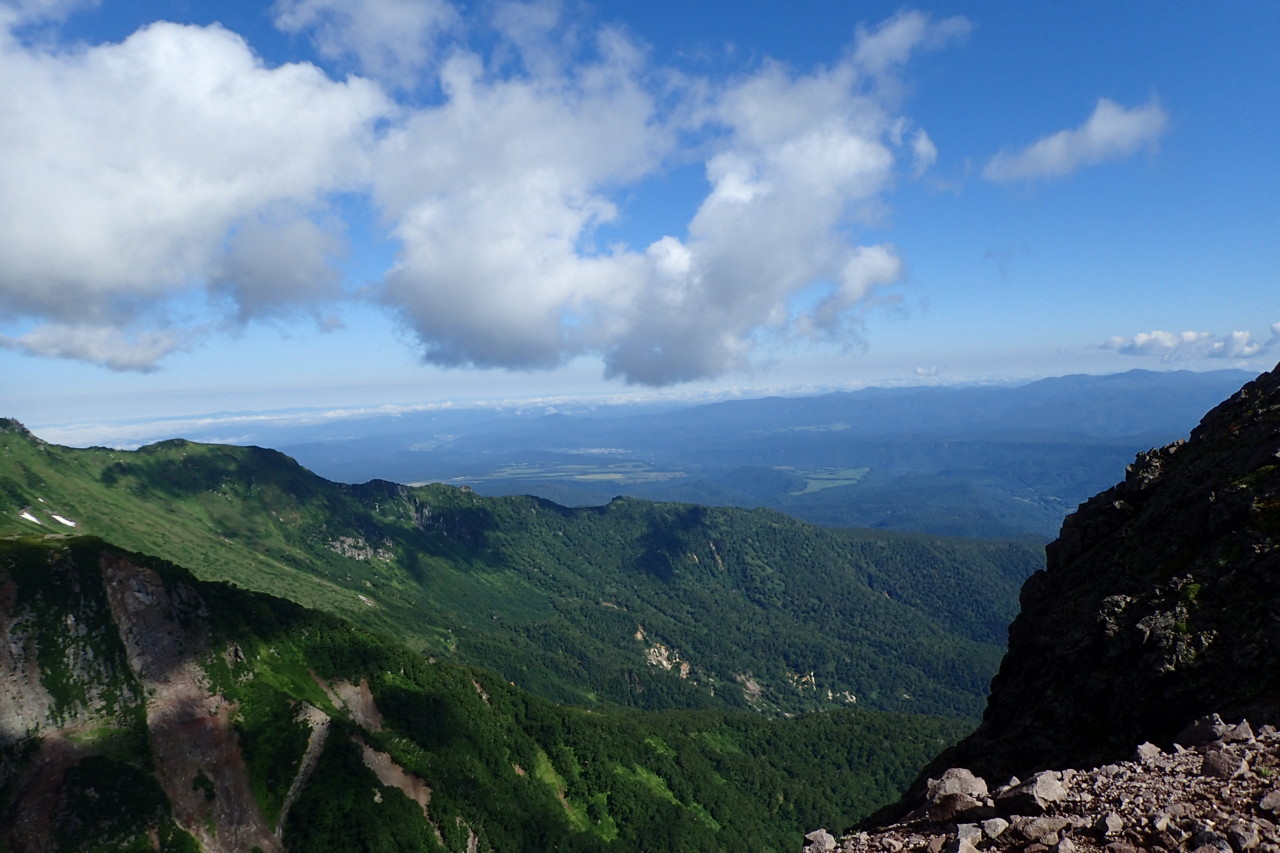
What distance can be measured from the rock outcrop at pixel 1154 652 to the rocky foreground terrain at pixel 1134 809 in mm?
103

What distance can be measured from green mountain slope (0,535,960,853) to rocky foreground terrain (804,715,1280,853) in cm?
12893

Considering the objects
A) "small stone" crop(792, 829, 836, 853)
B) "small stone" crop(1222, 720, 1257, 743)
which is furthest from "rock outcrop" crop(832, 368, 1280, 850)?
"small stone" crop(792, 829, 836, 853)

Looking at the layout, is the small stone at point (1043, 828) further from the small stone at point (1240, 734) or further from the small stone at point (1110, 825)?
the small stone at point (1240, 734)

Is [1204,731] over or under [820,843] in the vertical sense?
over

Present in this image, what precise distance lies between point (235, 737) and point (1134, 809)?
493 ft

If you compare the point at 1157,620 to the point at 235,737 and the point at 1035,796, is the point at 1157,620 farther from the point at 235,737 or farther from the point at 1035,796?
the point at 235,737

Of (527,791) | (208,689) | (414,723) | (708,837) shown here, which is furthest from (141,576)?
(708,837)

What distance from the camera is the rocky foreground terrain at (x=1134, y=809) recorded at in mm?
21812

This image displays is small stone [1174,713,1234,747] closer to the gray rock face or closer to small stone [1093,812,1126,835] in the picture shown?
small stone [1093,812,1126,835]

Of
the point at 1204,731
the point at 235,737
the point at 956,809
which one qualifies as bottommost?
the point at 235,737

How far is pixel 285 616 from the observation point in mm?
163875

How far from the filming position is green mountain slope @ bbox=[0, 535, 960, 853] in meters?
107

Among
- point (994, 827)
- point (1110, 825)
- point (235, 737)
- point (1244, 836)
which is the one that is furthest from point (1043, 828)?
point (235, 737)

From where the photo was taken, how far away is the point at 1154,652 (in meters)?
43.5
